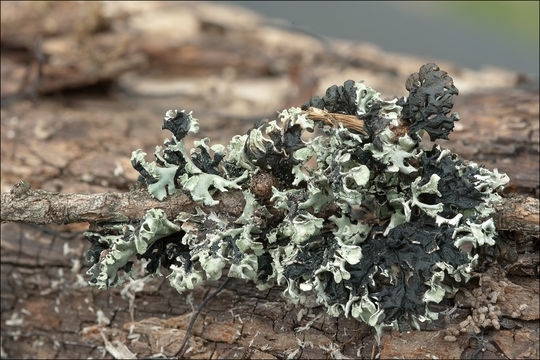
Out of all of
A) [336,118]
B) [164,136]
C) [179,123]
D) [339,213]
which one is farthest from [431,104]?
[164,136]

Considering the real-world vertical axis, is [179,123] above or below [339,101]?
below

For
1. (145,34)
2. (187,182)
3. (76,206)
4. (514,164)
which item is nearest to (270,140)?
(187,182)

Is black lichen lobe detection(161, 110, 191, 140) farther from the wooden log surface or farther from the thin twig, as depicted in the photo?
the thin twig

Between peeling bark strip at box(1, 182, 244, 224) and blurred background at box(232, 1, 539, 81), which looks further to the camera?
blurred background at box(232, 1, 539, 81)

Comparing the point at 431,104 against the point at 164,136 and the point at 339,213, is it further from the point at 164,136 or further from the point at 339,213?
the point at 164,136

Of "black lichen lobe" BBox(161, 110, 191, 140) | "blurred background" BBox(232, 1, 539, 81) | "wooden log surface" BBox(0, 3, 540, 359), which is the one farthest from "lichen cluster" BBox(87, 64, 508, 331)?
"blurred background" BBox(232, 1, 539, 81)

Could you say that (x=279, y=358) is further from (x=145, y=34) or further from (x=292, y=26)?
(x=292, y=26)

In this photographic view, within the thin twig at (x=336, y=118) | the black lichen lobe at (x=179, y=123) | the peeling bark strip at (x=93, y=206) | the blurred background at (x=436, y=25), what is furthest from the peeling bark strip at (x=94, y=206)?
the blurred background at (x=436, y=25)
